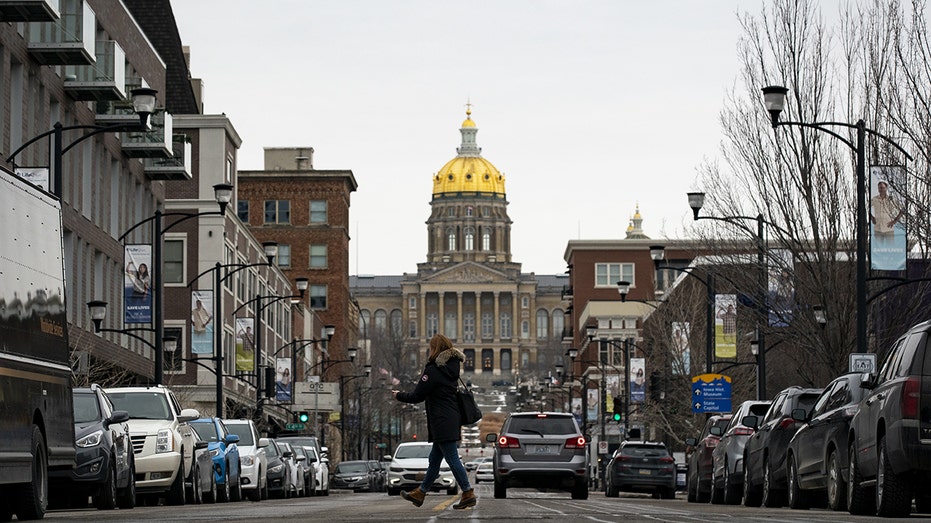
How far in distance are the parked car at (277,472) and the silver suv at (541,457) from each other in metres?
7.23

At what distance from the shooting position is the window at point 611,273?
441ft

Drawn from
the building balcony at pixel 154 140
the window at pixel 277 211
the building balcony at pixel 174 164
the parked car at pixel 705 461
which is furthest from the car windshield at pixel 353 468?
the window at pixel 277 211

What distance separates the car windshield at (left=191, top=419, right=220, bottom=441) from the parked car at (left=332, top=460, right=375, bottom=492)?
29.5 m

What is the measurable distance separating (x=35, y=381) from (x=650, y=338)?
A: 71.8 meters

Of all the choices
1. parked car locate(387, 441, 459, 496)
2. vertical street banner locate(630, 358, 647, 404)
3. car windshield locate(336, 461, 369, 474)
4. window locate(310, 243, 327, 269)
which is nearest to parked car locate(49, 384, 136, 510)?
parked car locate(387, 441, 459, 496)

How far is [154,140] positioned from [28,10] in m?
15.3

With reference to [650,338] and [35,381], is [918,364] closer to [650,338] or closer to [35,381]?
[35,381]

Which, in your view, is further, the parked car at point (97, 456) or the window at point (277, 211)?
the window at point (277, 211)

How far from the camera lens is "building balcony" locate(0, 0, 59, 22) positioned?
3741 cm

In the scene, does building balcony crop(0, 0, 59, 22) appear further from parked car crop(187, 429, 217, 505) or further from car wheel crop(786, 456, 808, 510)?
car wheel crop(786, 456, 808, 510)

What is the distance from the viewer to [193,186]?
241ft

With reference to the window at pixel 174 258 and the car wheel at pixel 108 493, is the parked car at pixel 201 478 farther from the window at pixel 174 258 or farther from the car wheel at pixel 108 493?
the window at pixel 174 258

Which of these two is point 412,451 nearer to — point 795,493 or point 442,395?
point 795,493

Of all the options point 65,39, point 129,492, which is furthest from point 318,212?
point 129,492
